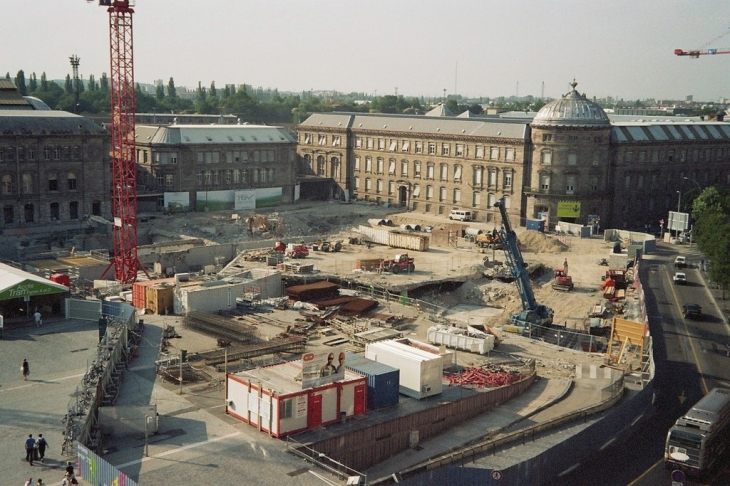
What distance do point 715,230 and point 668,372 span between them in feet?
95.6

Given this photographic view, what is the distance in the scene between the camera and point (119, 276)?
7081 centimetres

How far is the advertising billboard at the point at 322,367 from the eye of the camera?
35219mm

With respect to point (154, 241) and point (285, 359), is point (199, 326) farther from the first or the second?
point (154, 241)

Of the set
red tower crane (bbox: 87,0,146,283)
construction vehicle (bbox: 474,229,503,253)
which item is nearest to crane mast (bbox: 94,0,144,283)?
red tower crane (bbox: 87,0,146,283)

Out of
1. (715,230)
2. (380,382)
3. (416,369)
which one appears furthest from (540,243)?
(380,382)

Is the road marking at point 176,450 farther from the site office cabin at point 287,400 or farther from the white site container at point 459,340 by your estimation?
the white site container at point 459,340

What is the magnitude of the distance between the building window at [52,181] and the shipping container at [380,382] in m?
59.8

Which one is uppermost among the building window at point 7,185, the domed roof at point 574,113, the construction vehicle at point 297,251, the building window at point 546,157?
the domed roof at point 574,113

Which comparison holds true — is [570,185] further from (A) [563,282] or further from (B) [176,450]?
(B) [176,450]

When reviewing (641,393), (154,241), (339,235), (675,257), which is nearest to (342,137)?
(339,235)

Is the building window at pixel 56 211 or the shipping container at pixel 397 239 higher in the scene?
the building window at pixel 56 211

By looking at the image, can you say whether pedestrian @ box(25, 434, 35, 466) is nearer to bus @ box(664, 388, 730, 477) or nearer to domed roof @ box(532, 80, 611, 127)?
bus @ box(664, 388, 730, 477)

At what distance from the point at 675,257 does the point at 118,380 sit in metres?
64.2

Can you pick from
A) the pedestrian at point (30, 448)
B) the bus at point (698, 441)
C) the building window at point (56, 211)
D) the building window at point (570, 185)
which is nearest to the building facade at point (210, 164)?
the building window at point (56, 211)
